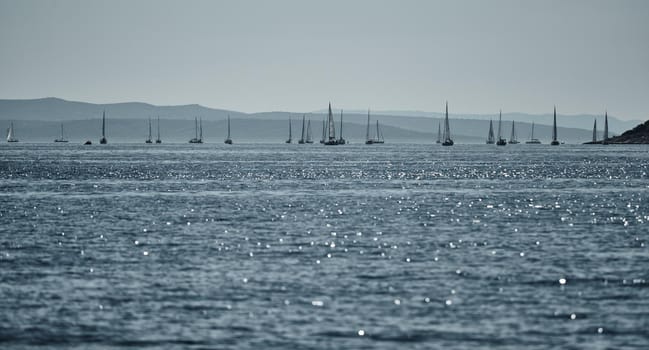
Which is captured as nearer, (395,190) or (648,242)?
(648,242)

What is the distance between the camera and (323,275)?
131 feet

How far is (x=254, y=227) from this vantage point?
60.4 meters

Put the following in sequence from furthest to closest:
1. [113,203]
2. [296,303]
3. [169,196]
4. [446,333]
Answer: [169,196]
[113,203]
[296,303]
[446,333]

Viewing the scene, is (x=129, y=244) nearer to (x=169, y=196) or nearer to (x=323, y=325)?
(x=323, y=325)

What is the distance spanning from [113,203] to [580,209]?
102ft

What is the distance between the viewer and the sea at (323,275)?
29.8 metres

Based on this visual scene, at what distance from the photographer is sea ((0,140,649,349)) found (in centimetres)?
2978

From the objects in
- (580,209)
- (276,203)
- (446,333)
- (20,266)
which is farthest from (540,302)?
(276,203)

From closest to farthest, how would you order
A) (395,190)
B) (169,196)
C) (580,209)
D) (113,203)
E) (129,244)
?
1. (129,244)
2. (580,209)
3. (113,203)
4. (169,196)
5. (395,190)

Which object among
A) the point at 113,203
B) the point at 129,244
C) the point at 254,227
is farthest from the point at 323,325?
the point at 113,203

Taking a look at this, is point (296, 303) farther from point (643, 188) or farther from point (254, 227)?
point (643, 188)

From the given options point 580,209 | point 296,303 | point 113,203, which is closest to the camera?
point 296,303

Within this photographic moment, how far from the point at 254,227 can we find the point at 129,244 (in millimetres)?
10803

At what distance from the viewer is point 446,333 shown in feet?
97.7
